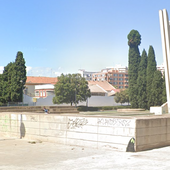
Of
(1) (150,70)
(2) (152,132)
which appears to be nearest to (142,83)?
(1) (150,70)

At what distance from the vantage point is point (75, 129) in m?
14.4

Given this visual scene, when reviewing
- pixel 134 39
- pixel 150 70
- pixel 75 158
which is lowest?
pixel 75 158

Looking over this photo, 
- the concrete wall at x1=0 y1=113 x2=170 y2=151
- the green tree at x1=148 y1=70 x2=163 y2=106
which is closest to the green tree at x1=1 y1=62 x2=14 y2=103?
the green tree at x1=148 y1=70 x2=163 y2=106

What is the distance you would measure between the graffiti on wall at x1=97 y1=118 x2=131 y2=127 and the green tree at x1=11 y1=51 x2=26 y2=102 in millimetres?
48992

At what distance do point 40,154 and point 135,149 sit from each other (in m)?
3.78

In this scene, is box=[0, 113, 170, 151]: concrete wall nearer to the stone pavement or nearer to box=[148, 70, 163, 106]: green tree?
the stone pavement

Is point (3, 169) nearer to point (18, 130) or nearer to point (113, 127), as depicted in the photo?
point (113, 127)

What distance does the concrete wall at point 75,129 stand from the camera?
12797 mm

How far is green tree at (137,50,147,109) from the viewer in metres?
73.2

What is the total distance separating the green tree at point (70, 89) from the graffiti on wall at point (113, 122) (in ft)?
200

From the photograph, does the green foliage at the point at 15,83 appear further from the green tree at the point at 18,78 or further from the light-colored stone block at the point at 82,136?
the light-colored stone block at the point at 82,136

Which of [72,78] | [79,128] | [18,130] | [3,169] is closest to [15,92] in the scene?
[72,78]

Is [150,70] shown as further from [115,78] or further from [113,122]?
[115,78]

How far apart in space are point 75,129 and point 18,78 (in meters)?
48.9
